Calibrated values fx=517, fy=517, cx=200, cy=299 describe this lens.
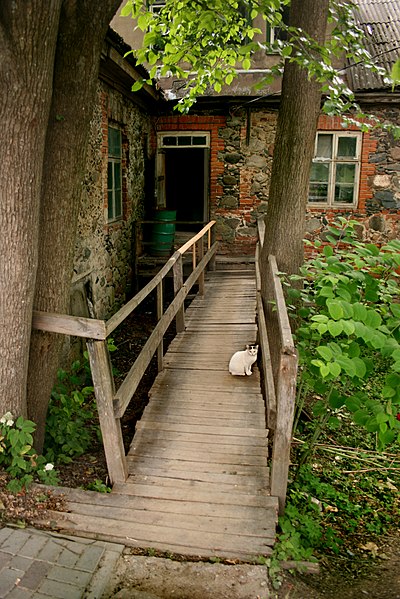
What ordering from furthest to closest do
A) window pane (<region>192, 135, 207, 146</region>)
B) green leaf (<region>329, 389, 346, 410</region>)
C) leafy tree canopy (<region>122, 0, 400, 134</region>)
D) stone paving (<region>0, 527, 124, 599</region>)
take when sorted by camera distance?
1. window pane (<region>192, 135, 207, 146</region>)
2. leafy tree canopy (<region>122, 0, 400, 134</region>)
3. green leaf (<region>329, 389, 346, 410</region>)
4. stone paving (<region>0, 527, 124, 599</region>)

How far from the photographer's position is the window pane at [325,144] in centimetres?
978

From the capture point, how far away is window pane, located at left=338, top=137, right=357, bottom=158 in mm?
9719

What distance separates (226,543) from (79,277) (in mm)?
3874

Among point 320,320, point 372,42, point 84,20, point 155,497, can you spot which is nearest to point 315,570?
point 155,497

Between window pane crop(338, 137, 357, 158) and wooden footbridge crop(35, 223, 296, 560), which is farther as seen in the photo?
window pane crop(338, 137, 357, 158)

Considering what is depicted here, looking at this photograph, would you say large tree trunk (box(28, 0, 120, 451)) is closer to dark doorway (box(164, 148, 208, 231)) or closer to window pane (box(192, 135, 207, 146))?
window pane (box(192, 135, 207, 146))

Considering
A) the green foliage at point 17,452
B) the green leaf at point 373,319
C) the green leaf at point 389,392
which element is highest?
the green leaf at point 373,319

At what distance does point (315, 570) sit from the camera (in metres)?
2.94

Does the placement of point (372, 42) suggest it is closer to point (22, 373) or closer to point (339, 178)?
point (339, 178)

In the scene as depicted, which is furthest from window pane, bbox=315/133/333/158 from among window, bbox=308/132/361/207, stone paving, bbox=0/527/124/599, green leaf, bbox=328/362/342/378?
stone paving, bbox=0/527/124/599

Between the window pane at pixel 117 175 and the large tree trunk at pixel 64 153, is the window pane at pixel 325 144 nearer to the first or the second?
the window pane at pixel 117 175

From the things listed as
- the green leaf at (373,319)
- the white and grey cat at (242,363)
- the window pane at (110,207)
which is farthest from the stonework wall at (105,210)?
the green leaf at (373,319)

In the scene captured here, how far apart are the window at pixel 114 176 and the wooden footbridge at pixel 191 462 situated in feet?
10.5

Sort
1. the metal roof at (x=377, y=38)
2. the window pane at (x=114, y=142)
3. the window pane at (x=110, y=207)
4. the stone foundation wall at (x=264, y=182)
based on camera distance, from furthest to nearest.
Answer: the stone foundation wall at (x=264, y=182) → the metal roof at (x=377, y=38) → the window pane at (x=110, y=207) → the window pane at (x=114, y=142)
